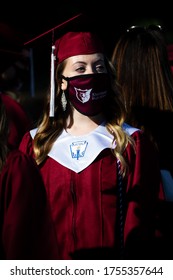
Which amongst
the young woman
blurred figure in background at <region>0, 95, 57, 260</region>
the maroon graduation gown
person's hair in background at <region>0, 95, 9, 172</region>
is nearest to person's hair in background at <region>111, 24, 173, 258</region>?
the young woman

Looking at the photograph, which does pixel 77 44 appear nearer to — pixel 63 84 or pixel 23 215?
pixel 63 84

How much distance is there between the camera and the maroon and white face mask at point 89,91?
3.21 meters

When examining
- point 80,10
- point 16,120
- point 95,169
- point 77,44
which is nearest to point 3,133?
point 95,169

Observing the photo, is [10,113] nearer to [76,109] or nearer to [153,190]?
[76,109]

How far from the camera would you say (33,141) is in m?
3.28

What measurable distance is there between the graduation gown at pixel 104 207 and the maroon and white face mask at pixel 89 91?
228mm

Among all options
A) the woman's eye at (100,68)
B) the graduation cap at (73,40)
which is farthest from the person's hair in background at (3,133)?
the woman's eye at (100,68)

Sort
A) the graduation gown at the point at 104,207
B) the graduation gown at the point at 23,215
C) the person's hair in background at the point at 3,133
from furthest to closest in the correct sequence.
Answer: the graduation gown at the point at 104,207 → the person's hair in background at the point at 3,133 → the graduation gown at the point at 23,215

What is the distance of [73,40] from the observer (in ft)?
11.1

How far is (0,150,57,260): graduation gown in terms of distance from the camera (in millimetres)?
2225

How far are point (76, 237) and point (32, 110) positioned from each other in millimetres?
3193

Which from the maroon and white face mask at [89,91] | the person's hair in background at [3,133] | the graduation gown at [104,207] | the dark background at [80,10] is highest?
the dark background at [80,10]

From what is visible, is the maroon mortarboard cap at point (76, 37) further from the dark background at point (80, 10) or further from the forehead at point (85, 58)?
the dark background at point (80, 10)

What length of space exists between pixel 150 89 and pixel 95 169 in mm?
551
